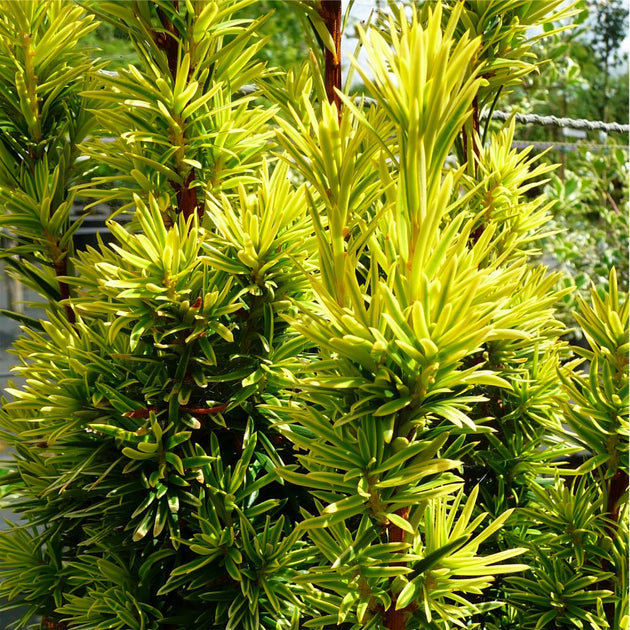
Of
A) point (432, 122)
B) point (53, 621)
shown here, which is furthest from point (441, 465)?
point (53, 621)

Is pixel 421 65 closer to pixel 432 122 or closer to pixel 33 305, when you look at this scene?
pixel 432 122

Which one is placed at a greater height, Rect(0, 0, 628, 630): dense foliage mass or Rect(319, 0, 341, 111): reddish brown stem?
Rect(319, 0, 341, 111): reddish brown stem

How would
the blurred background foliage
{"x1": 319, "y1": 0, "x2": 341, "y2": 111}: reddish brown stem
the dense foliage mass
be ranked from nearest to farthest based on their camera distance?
the dense foliage mass → {"x1": 319, "y1": 0, "x2": 341, "y2": 111}: reddish brown stem → the blurred background foliage

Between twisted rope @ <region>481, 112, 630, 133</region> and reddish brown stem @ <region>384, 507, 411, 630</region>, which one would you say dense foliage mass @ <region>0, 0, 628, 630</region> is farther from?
twisted rope @ <region>481, 112, 630, 133</region>

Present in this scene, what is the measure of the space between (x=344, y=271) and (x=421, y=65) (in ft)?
0.38

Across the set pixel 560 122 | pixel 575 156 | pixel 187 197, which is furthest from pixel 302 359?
pixel 575 156

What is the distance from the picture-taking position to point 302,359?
0.53 meters

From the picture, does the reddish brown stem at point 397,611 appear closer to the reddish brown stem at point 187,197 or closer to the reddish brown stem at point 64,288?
the reddish brown stem at point 187,197

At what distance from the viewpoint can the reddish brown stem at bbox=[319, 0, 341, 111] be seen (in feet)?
1.74

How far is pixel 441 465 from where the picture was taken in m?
0.34

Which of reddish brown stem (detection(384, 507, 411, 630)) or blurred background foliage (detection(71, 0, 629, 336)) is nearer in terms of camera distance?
reddish brown stem (detection(384, 507, 411, 630))

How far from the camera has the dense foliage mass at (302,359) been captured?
14.2 inches

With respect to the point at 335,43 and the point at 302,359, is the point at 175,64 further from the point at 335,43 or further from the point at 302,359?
the point at 302,359

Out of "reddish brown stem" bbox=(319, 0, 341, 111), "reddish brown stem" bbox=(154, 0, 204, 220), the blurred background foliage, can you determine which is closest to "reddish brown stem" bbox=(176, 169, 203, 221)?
"reddish brown stem" bbox=(154, 0, 204, 220)
